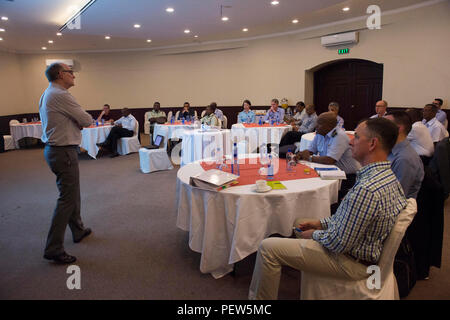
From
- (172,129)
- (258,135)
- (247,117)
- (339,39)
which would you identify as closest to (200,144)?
(258,135)

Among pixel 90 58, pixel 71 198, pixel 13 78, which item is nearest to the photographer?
pixel 71 198

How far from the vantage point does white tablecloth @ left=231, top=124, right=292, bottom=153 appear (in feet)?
20.6

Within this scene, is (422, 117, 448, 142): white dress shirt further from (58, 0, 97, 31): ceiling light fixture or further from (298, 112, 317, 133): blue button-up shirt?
(58, 0, 97, 31): ceiling light fixture

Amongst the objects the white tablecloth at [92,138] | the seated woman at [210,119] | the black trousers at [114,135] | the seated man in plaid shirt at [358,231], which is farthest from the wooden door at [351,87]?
the seated man in plaid shirt at [358,231]

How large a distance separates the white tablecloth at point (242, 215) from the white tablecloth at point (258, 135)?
3862mm

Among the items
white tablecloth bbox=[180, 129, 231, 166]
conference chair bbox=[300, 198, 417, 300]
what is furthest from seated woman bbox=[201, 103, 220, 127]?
conference chair bbox=[300, 198, 417, 300]

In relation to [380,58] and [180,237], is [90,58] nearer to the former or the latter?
[380,58]

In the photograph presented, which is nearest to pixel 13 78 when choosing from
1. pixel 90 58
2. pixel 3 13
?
pixel 90 58

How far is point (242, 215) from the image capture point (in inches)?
85.5

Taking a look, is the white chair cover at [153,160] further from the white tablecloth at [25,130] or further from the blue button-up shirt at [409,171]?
the white tablecloth at [25,130]

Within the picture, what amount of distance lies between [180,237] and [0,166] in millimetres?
6258

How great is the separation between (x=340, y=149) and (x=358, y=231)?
5.30 ft

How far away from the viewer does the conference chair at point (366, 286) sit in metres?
1.53

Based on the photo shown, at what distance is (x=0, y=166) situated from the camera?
23.1ft
